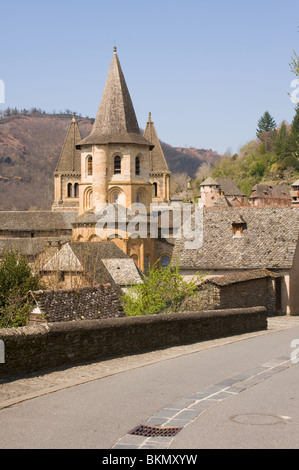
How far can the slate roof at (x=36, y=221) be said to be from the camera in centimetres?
7419

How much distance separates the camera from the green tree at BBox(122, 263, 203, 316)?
18.8 meters

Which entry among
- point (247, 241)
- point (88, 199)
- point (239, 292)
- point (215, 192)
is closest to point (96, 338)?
point (239, 292)

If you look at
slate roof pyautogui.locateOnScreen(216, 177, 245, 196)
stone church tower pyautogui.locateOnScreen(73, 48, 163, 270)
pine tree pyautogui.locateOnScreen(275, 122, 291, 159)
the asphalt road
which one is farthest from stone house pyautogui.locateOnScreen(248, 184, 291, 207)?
the asphalt road

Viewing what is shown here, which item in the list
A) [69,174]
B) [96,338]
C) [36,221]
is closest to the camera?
[96,338]

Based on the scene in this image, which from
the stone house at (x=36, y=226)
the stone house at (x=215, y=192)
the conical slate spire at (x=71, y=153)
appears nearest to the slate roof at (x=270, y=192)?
the stone house at (x=215, y=192)

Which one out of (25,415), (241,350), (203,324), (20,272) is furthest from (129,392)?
(20,272)

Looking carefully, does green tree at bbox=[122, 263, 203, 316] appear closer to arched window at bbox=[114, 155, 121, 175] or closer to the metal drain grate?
the metal drain grate

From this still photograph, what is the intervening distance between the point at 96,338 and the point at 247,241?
22838mm

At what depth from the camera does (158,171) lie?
81250 mm

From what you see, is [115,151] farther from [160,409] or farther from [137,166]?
[160,409]

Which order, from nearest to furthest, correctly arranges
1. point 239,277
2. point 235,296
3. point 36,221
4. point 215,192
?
point 235,296
point 239,277
point 36,221
point 215,192

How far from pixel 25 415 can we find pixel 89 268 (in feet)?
96.1

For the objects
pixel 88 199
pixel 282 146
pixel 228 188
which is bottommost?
pixel 88 199

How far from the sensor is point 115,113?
56625 millimetres
